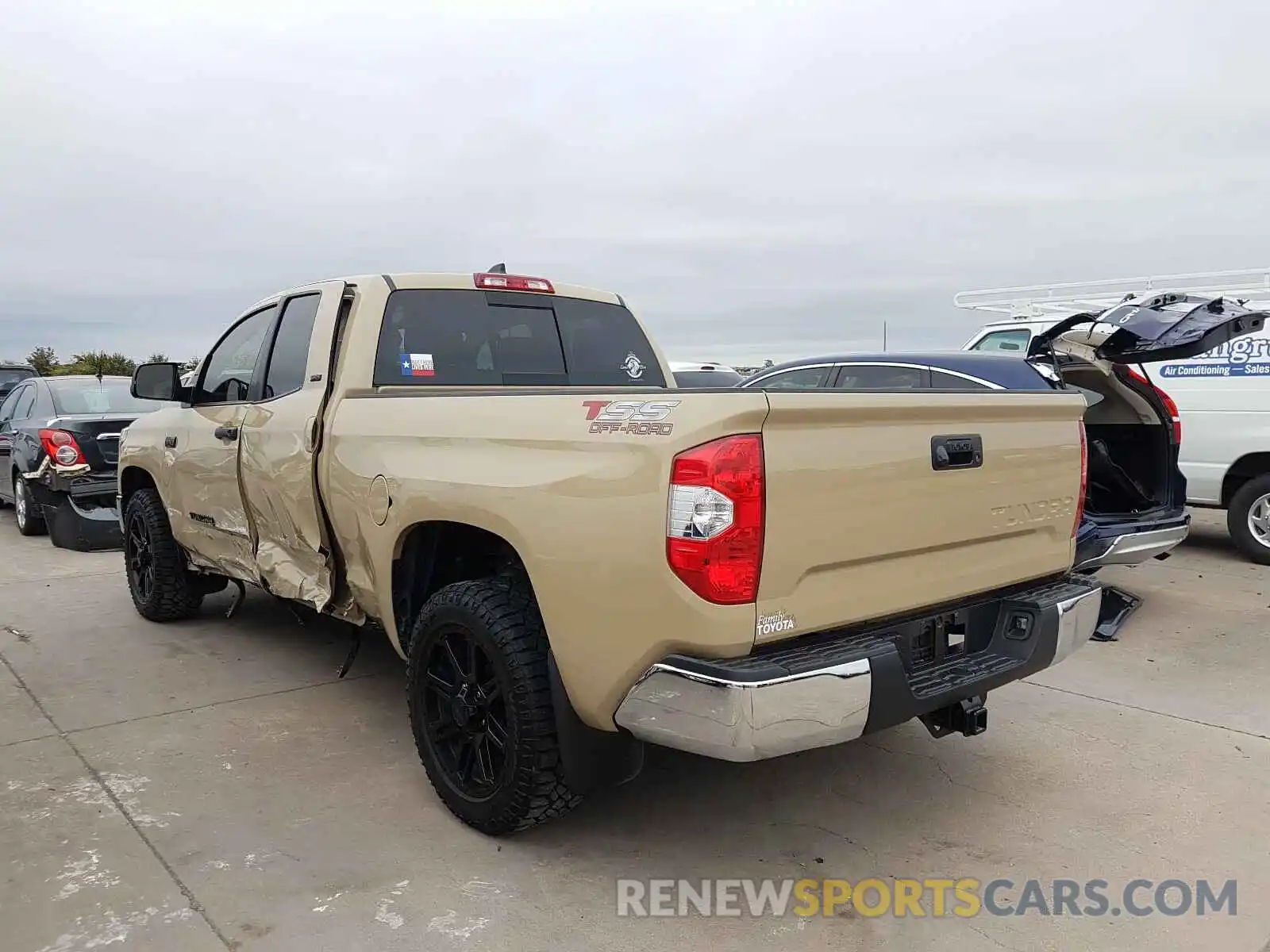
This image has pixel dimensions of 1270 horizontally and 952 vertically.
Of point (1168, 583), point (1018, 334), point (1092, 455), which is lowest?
point (1168, 583)

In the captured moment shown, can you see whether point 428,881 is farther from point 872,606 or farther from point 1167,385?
point 1167,385

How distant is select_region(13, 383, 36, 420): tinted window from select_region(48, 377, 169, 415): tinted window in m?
0.44

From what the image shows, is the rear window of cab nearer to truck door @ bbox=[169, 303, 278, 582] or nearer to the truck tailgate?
truck door @ bbox=[169, 303, 278, 582]

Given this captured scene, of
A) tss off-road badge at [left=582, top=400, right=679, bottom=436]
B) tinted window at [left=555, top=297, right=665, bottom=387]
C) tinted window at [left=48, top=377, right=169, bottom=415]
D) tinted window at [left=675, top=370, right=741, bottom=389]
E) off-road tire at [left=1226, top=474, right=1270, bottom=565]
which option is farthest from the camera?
tinted window at [left=675, top=370, right=741, bottom=389]

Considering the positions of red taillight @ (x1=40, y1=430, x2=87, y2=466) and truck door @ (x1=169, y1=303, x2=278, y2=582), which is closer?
truck door @ (x1=169, y1=303, x2=278, y2=582)

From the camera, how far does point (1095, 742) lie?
4.12 meters

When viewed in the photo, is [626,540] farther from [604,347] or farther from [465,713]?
[604,347]

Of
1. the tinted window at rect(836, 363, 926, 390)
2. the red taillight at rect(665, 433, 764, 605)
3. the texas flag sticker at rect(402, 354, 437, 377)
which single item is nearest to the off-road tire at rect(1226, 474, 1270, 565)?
the tinted window at rect(836, 363, 926, 390)

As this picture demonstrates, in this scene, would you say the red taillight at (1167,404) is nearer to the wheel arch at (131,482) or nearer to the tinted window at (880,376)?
the tinted window at (880,376)

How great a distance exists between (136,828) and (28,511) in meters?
7.71

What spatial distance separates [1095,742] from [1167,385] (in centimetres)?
520

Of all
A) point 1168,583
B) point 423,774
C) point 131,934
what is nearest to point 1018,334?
point 1168,583

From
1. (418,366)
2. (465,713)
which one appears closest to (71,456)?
(418,366)

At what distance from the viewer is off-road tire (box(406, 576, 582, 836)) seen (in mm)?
2908
